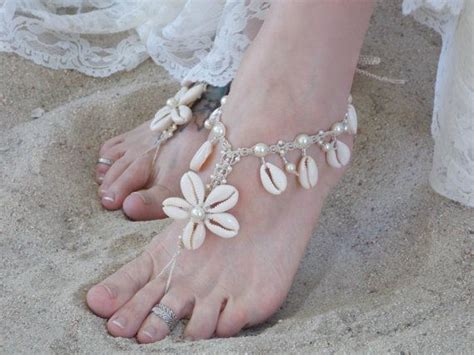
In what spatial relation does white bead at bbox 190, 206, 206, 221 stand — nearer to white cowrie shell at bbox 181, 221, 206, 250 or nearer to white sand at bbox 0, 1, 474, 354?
white cowrie shell at bbox 181, 221, 206, 250

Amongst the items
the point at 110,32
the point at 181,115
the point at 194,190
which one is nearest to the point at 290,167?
the point at 194,190

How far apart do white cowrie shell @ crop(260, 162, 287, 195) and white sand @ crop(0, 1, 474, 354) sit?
152 millimetres

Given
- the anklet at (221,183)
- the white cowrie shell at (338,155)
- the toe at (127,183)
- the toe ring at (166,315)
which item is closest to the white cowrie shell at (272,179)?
the anklet at (221,183)

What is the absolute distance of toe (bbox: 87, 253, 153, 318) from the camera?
115cm

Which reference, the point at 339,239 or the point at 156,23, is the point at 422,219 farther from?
the point at 156,23

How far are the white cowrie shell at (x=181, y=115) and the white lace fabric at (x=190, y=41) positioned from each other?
54 mm

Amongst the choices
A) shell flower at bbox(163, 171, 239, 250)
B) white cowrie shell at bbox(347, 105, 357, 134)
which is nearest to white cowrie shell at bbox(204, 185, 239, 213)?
shell flower at bbox(163, 171, 239, 250)

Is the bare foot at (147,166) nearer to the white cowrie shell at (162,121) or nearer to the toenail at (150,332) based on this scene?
the white cowrie shell at (162,121)

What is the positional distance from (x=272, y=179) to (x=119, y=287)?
10.0 inches

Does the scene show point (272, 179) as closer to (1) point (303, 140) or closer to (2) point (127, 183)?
(1) point (303, 140)

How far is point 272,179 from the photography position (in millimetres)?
1225

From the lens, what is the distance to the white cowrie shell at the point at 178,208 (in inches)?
47.5

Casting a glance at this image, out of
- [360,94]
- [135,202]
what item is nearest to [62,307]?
[135,202]

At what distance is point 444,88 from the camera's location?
140 cm
